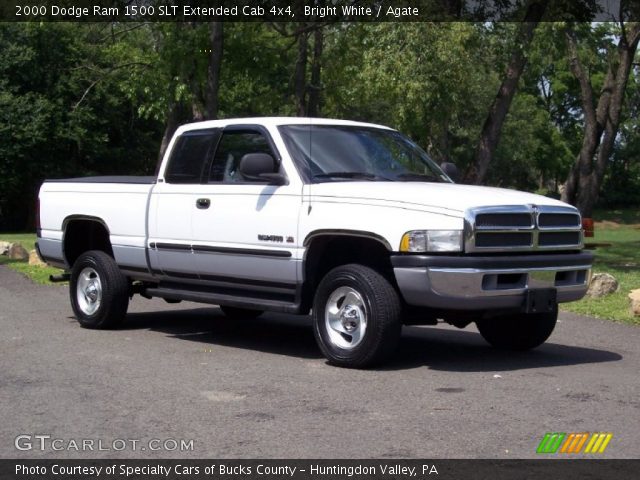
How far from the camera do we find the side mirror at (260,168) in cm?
917

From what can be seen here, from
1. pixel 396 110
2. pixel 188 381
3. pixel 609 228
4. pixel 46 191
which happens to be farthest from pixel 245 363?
pixel 609 228

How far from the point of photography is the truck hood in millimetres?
8266

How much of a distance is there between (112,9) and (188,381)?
1695cm

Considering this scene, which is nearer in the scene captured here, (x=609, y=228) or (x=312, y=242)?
(x=312, y=242)

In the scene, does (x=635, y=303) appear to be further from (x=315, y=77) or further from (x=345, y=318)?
(x=315, y=77)

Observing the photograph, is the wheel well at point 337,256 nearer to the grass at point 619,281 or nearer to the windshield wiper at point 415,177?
the windshield wiper at point 415,177

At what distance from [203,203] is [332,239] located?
156cm

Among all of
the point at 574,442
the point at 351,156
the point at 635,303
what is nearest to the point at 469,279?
the point at 351,156

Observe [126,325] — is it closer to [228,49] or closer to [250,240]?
[250,240]

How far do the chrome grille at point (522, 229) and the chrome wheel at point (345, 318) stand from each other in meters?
1.08

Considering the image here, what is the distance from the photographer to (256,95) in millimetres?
31938

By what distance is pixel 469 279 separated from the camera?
318 inches

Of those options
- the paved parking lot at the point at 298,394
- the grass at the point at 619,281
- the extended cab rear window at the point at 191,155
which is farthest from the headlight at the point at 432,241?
the grass at the point at 619,281

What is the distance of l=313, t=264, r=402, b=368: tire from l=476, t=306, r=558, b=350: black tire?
4.94 ft
